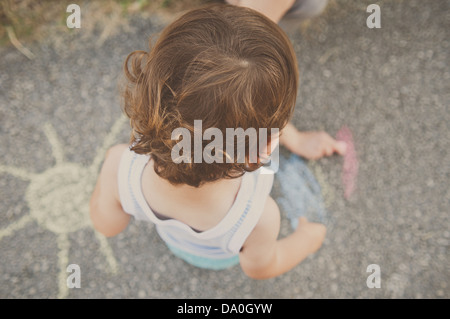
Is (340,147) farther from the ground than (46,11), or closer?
closer

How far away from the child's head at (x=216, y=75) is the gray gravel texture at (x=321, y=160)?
636 millimetres

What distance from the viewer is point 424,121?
50.2 inches

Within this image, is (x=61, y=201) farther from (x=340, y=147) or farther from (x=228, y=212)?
(x=340, y=147)

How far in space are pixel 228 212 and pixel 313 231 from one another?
0.47 metres

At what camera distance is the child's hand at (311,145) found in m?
1.24

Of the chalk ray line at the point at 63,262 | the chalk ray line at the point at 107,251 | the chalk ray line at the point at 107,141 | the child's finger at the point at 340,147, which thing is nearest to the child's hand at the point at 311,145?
the child's finger at the point at 340,147

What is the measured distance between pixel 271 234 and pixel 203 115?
15.5 inches

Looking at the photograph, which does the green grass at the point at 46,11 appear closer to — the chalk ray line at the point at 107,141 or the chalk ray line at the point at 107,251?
the chalk ray line at the point at 107,141

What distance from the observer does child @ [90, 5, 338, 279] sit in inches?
23.3

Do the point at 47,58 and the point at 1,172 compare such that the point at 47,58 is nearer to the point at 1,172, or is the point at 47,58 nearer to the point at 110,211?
the point at 1,172

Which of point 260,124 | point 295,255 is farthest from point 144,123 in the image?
point 295,255

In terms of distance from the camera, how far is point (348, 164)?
4.12ft

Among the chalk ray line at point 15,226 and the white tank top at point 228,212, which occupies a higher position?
the white tank top at point 228,212

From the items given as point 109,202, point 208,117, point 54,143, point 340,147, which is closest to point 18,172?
point 54,143
